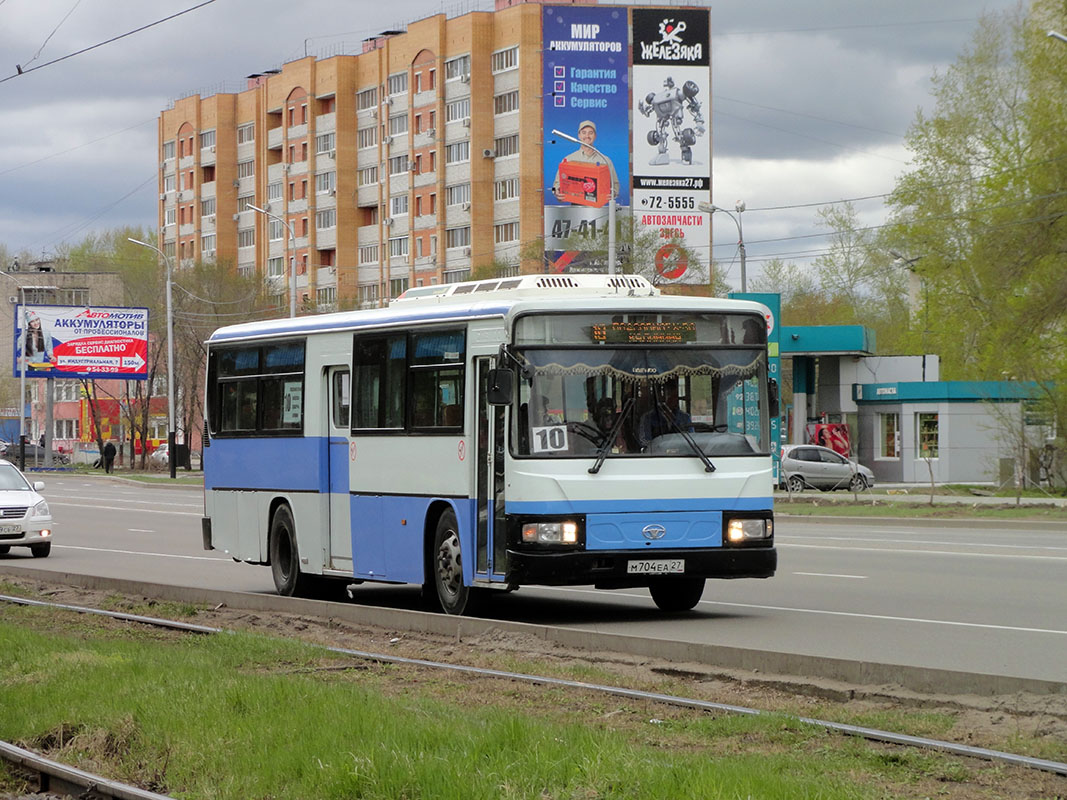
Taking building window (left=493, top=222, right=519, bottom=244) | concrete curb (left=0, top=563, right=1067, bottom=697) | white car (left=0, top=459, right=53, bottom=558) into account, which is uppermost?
building window (left=493, top=222, right=519, bottom=244)

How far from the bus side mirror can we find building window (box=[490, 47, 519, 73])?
85.8 meters

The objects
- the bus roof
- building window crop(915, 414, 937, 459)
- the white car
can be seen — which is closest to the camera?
the bus roof

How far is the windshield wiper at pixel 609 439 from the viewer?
46.5ft

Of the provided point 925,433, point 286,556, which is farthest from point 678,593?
point 925,433

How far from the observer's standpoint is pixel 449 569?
1522cm

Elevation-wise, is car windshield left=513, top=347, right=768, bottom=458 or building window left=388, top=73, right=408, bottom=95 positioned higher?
building window left=388, top=73, right=408, bottom=95

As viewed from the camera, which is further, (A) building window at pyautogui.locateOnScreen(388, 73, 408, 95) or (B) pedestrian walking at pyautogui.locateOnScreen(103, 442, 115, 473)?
(A) building window at pyautogui.locateOnScreen(388, 73, 408, 95)

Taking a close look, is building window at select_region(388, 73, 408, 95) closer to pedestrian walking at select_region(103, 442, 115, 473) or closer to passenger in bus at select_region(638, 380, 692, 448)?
pedestrian walking at select_region(103, 442, 115, 473)

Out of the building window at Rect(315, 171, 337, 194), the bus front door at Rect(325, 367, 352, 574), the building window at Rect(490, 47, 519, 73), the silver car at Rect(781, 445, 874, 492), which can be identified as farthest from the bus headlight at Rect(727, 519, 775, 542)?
the building window at Rect(315, 171, 337, 194)

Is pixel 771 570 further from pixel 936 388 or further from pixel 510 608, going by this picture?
pixel 936 388

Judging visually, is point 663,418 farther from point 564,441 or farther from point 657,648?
point 657,648

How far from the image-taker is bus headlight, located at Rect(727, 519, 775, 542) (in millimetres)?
14617

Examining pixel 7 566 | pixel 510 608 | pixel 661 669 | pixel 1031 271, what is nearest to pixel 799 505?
pixel 1031 271

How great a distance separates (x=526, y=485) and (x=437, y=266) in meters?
91.2
